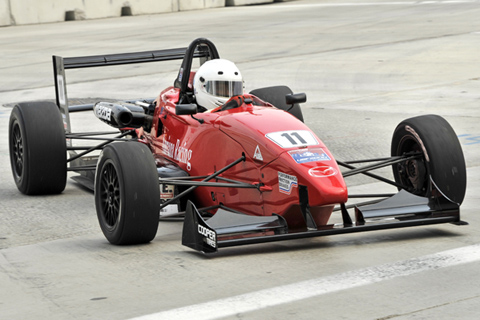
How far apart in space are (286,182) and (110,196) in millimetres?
1436

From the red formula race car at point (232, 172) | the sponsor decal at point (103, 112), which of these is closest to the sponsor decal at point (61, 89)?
the sponsor decal at point (103, 112)

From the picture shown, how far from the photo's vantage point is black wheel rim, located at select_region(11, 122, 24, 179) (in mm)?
9297

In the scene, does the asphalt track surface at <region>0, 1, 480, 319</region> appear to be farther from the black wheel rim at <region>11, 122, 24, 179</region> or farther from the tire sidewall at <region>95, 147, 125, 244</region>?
the black wheel rim at <region>11, 122, 24, 179</region>

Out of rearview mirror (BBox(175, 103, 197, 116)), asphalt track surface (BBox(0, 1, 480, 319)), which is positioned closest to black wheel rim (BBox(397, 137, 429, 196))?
asphalt track surface (BBox(0, 1, 480, 319))

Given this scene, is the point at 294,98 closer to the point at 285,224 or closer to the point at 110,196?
the point at 285,224

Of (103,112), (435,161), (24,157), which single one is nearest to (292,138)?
(435,161)

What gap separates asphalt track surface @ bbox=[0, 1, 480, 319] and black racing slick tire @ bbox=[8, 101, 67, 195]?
0.59ft

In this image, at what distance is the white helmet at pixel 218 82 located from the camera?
8.20m

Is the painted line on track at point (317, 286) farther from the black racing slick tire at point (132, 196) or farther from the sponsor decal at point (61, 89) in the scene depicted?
the sponsor decal at point (61, 89)

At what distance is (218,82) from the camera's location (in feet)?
27.0

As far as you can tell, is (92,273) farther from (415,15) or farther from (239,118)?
(415,15)

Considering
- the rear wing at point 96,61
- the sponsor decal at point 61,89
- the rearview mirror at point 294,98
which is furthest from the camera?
the sponsor decal at point 61,89

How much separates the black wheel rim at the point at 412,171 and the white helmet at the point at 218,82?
1541 mm

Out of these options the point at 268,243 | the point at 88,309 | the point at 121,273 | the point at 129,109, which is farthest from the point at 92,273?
the point at 129,109
